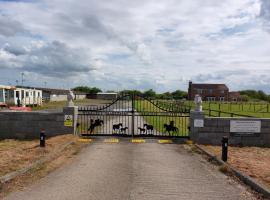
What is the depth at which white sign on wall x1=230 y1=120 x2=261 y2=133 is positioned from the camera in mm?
15625

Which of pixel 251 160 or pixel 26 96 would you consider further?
pixel 26 96

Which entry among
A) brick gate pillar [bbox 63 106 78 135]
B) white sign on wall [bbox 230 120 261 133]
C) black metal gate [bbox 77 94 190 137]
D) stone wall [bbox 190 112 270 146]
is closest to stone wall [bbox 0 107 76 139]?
brick gate pillar [bbox 63 106 78 135]

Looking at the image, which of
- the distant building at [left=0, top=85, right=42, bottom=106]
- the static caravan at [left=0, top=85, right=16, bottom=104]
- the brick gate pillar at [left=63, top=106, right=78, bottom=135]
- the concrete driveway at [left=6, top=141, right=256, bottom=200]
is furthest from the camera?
the distant building at [left=0, top=85, right=42, bottom=106]

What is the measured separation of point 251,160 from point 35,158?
21.6 ft

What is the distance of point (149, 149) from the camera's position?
13898 millimetres

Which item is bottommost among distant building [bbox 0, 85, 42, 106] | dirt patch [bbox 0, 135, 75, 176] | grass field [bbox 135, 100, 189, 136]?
dirt patch [bbox 0, 135, 75, 176]

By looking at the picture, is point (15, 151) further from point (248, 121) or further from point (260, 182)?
point (248, 121)

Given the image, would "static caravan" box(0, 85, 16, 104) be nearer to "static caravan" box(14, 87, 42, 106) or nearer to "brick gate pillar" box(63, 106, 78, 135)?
"static caravan" box(14, 87, 42, 106)

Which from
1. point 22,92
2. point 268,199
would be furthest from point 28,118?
point 22,92

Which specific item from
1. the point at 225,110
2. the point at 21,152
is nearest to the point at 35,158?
the point at 21,152

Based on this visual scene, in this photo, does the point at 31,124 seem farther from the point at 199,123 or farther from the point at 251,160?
the point at 251,160

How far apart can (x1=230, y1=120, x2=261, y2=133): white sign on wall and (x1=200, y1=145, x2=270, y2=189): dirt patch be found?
37.4 inches

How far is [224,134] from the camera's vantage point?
15.6 m

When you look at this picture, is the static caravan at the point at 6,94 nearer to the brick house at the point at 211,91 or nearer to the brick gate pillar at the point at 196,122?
the brick gate pillar at the point at 196,122
